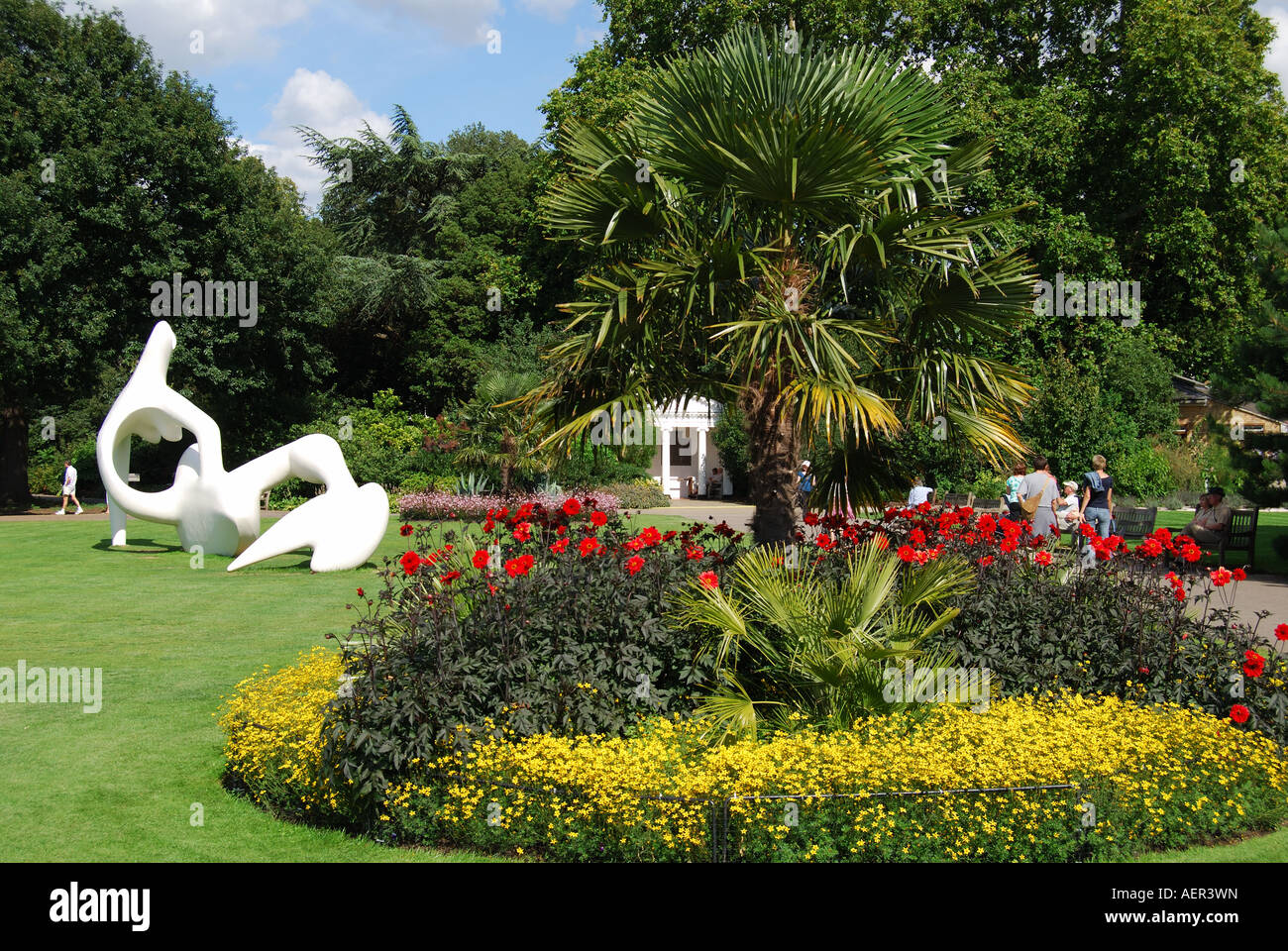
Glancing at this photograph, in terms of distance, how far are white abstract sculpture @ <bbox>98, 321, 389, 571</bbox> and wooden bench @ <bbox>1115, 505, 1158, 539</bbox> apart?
1207cm

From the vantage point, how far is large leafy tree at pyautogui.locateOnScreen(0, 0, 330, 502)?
84.0 feet

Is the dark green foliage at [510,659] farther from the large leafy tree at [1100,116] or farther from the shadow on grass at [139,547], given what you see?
the large leafy tree at [1100,116]

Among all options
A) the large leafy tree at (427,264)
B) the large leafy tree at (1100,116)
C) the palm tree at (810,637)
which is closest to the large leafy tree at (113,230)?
the large leafy tree at (427,264)

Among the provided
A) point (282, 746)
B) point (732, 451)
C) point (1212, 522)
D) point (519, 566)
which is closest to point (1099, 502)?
point (1212, 522)

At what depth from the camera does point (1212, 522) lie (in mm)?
14953

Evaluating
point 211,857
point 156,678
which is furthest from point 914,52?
point 211,857

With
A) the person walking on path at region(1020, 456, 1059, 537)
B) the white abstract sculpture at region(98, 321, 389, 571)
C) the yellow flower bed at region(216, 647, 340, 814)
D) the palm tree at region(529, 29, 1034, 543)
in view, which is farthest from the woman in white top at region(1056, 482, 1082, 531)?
the yellow flower bed at region(216, 647, 340, 814)

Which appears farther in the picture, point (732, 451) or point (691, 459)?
point (691, 459)

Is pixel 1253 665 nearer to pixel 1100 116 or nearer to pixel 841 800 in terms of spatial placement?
pixel 841 800

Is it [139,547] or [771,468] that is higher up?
[771,468]

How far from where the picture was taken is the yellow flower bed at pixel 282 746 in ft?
17.8

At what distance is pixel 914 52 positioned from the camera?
95.5 feet

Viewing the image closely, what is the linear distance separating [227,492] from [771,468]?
11.2m

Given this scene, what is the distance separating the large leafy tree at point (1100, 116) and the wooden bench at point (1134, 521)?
10.2 m
